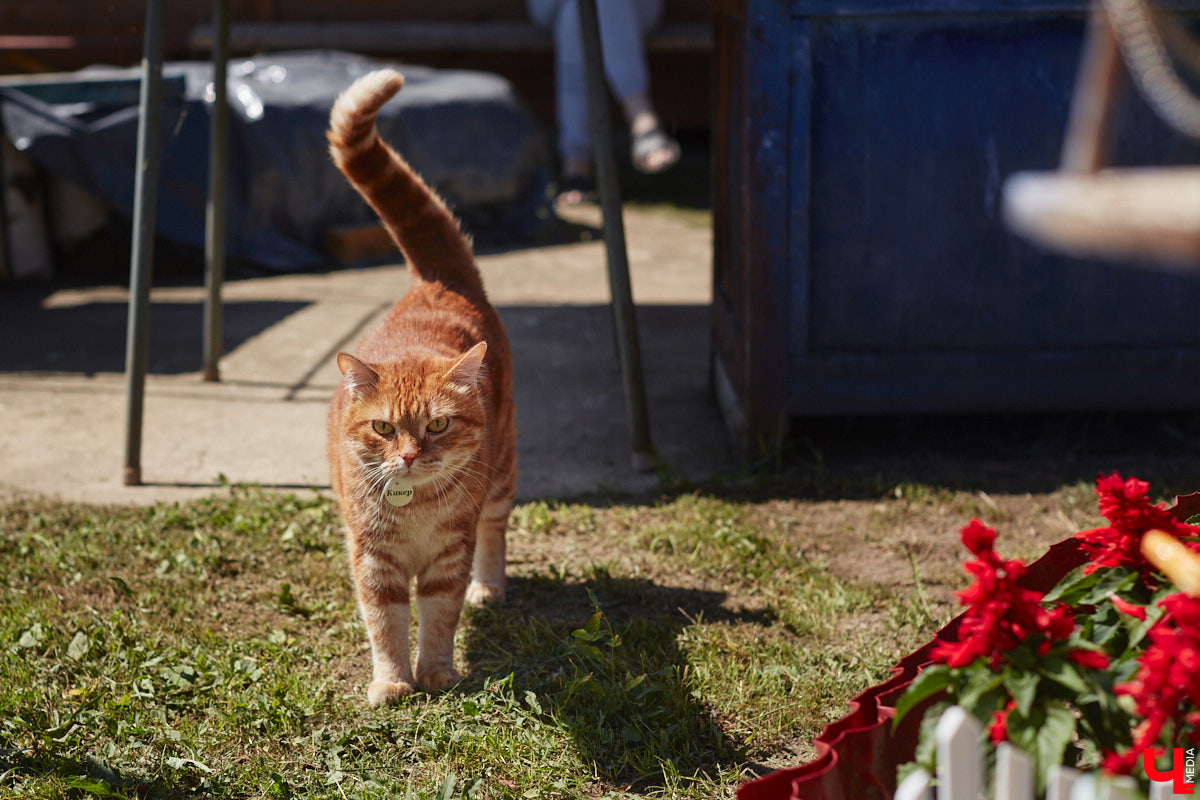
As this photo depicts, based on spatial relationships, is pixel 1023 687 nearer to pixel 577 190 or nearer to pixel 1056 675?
pixel 1056 675

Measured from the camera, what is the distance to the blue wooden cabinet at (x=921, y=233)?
3500 millimetres

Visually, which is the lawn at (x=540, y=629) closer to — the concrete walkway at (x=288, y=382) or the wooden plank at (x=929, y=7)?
the concrete walkway at (x=288, y=382)

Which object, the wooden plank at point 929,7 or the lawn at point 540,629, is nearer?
the lawn at point 540,629

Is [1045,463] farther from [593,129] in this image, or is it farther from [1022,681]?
[1022,681]

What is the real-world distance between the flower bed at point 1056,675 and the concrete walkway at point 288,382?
2.23 meters

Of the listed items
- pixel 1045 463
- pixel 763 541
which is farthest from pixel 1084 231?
pixel 1045 463

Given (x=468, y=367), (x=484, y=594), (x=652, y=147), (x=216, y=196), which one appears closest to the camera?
(x=468, y=367)

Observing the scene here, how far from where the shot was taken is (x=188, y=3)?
10070 millimetres

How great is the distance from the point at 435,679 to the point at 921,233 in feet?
7.36

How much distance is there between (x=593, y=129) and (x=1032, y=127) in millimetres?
1463

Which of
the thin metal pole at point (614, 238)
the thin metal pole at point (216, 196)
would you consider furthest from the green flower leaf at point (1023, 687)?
the thin metal pole at point (216, 196)

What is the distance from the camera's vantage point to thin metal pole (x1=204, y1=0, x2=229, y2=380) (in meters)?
4.45

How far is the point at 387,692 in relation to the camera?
2.45 metres

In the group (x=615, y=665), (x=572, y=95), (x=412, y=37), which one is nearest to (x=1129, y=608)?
(x=615, y=665)
